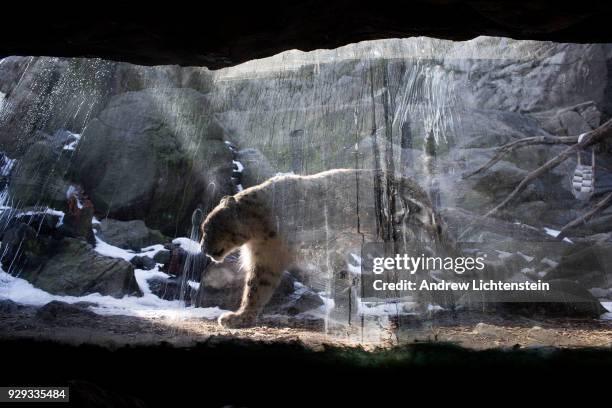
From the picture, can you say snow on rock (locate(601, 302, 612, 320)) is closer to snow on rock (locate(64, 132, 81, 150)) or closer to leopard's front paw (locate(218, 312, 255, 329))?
leopard's front paw (locate(218, 312, 255, 329))

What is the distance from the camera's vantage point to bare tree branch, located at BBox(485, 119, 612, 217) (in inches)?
341

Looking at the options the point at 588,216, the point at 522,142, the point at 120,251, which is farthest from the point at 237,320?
the point at 588,216

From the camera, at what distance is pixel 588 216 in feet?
30.1

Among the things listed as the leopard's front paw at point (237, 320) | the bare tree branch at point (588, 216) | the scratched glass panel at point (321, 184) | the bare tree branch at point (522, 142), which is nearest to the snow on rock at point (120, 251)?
the scratched glass panel at point (321, 184)

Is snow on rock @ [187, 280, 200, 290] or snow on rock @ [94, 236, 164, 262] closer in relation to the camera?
snow on rock @ [187, 280, 200, 290]

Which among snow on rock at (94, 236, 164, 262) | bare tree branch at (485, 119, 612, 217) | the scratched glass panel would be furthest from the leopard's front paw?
bare tree branch at (485, 119, 612, 217)

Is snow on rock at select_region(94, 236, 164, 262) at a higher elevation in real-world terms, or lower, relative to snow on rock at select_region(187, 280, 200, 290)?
higher

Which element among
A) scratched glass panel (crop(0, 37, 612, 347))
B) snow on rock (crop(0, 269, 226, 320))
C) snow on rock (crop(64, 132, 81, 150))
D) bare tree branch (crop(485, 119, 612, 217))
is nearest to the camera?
scratched glass panel (crop(0, 37, 612, 347))

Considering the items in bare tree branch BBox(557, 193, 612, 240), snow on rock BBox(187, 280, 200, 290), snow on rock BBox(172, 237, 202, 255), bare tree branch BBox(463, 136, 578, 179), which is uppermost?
bare tree branch BBox(463, 136, 578, 179)

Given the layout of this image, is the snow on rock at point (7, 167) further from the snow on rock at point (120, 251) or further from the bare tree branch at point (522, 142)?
the bare tree branch at point (522, 142)

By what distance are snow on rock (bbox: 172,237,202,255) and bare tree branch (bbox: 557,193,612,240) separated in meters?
6.52

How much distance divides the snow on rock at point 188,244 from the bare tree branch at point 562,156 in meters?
5.39

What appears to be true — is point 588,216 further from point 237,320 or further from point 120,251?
point 120,251

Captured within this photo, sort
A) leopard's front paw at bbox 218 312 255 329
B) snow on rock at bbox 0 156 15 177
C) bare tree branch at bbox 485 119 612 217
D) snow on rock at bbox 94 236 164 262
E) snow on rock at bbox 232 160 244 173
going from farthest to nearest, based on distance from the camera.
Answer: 1. snow on rock at bbox 232 160 244 173
2. bare tree branch at bbox 485 119 612 217
3. snow on rock at bbox 0 156 15 177
4. snow on rock at bbox 94 236 164 262
5. leopard's front paw at bbox 218 312 255 329
